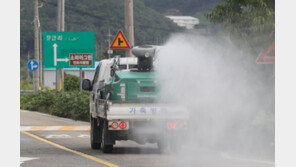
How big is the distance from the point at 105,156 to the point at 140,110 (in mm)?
1401

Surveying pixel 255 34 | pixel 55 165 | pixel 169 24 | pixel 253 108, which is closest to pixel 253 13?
pixel 255 34

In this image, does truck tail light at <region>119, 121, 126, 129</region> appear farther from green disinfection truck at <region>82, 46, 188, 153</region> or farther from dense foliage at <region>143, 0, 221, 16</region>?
dense foliage at <region>143, 0, 221, 16</region>

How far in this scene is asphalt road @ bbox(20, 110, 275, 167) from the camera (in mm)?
14117

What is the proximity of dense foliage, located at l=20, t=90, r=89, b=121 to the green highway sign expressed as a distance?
1.65 meters

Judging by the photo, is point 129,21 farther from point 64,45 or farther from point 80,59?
point 64,45

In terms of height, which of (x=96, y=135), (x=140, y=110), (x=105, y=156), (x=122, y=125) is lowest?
(x=105, y=156)

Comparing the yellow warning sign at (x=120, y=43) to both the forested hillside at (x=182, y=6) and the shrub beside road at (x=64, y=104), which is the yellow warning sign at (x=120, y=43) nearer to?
the shrub beside road at (x=64, y=104)

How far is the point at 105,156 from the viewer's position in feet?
52.8

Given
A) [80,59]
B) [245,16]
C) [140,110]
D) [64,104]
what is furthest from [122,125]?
[64,104]

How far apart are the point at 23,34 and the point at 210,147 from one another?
93029 millimetres

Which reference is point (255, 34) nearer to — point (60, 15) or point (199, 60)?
point (199, 60)

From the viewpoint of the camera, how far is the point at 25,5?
333ft

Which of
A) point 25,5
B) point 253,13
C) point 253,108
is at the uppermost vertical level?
point 25,5

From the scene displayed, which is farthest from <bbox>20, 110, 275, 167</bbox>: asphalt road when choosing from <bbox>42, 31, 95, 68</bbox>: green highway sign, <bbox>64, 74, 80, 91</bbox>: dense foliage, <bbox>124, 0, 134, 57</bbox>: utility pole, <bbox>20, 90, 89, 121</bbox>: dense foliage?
<bbox>64, 74, 80, 91</bbox>: dense foliage
